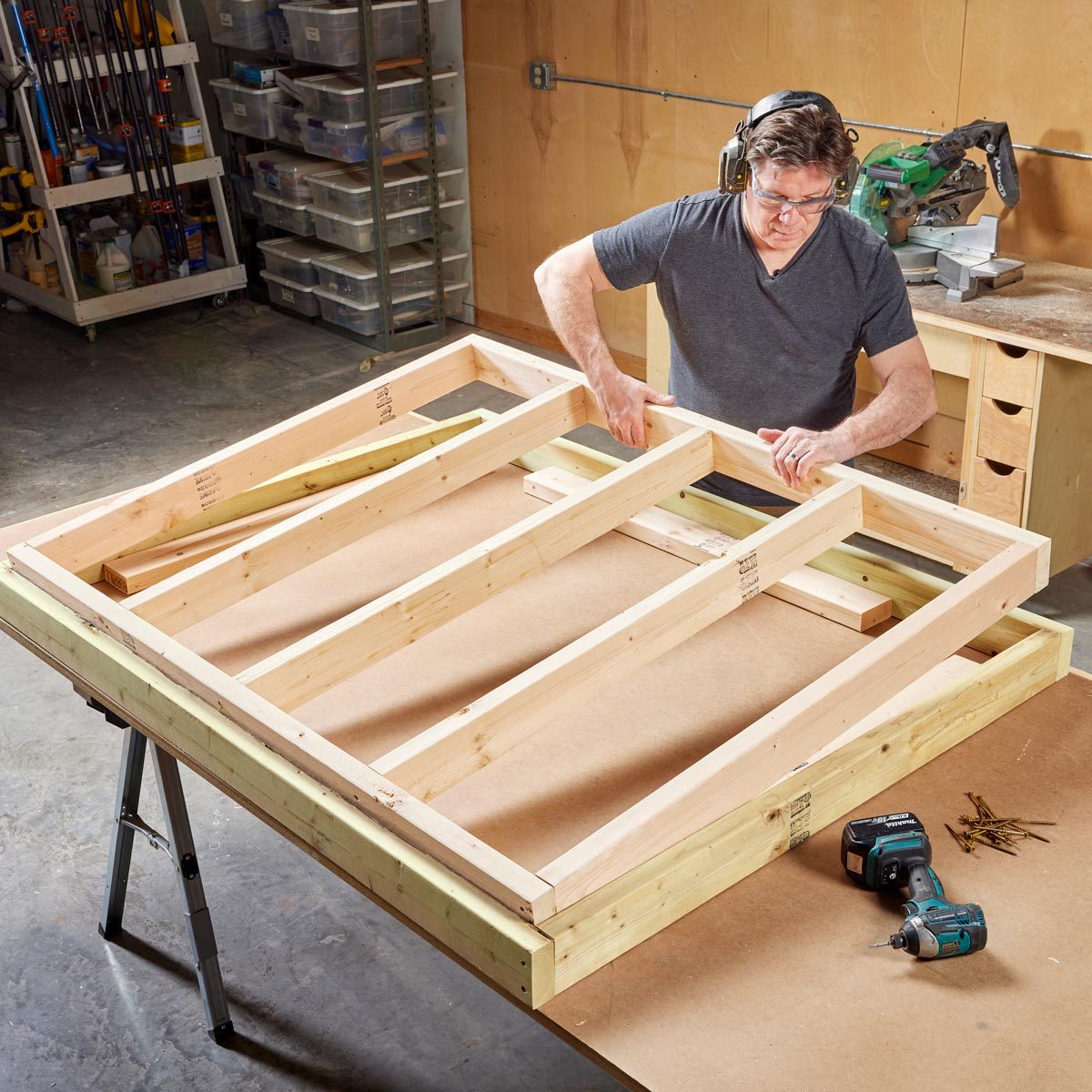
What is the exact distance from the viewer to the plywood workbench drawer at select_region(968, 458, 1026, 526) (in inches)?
157

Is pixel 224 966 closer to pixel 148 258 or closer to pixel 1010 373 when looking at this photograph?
pixel 1010 373

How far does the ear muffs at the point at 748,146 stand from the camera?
2436 millimetres

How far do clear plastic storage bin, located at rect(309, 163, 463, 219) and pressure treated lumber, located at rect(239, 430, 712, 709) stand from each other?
13.3ft

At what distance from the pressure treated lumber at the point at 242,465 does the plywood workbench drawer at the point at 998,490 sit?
189 cm

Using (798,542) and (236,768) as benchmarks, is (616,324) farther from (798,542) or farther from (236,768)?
(236,768)

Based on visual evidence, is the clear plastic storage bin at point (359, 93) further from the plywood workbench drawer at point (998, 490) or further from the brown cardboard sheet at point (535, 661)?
the brown cardboard sheet at point (535, 661)

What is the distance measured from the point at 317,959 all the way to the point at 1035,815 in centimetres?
175

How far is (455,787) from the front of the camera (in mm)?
1909

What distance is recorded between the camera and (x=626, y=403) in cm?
262

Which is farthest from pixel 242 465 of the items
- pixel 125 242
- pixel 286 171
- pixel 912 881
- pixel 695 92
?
pixel 125 242

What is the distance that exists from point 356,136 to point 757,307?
12.2ft

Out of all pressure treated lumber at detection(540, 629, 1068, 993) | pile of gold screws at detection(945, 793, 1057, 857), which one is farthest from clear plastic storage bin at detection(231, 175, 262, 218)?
pile of gold screws at detection(945, 793, 1057, 857)

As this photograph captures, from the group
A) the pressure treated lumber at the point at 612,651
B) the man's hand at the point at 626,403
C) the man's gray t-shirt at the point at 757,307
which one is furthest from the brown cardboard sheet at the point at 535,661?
the man's gray t-shirt at the point at 757,307

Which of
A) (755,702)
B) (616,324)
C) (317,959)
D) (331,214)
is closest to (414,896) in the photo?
(755,702)
